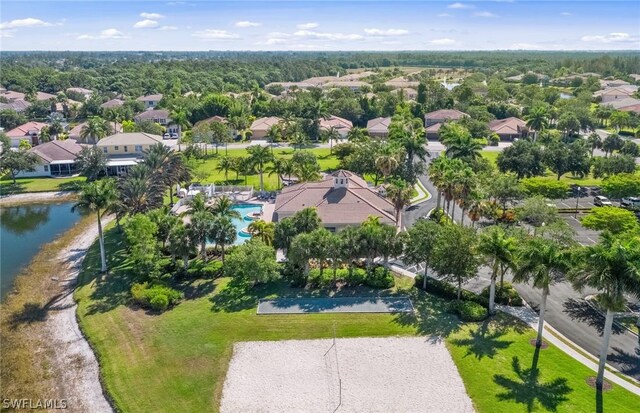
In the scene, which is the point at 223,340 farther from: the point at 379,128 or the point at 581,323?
the point at 379,128

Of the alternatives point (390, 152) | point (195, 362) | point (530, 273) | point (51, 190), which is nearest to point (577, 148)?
point (390, 152)

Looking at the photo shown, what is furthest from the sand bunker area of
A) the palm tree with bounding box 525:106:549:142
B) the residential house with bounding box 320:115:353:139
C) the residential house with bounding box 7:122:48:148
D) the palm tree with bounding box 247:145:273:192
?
the residential house with bounding box 7:122:48:148

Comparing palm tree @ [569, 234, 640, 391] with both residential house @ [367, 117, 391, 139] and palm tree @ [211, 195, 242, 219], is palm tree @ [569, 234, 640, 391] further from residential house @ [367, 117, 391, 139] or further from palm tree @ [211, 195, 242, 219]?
residential house @ [367, 117, 391, 139]

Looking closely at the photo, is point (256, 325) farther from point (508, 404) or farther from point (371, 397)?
point (508, 404)

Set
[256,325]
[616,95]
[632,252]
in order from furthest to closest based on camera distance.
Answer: [616,95] → [256,325] → [632,252]

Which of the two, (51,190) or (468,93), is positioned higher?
(468,93)

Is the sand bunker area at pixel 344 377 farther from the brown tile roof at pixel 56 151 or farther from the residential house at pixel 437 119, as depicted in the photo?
the residential house at pixel 437 119
